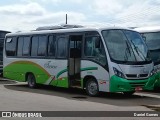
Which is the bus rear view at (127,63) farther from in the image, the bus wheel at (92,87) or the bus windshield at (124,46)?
the bus wheel at (92,87)

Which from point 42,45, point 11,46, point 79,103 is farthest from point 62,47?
point 11,46

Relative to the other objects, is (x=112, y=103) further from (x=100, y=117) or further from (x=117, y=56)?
(x=100, y=117)

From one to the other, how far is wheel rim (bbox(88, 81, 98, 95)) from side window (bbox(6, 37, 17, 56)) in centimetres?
649

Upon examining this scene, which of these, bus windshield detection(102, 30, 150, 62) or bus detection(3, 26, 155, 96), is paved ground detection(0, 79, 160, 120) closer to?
bus detection(3, 26, 155, 96)

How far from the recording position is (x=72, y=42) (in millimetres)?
17984

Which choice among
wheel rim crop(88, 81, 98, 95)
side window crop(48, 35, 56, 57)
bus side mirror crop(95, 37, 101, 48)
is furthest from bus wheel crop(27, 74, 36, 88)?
bus side mirror crop(95, 37, 101, 48)

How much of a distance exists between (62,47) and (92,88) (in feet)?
8.79

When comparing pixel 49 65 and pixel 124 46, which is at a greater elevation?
pixel 124 46

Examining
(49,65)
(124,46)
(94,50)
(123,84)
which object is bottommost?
(123,84)

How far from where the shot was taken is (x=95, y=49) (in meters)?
16.5

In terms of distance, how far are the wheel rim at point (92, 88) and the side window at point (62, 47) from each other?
2.02 meters

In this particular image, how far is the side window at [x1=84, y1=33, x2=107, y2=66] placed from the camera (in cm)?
1608

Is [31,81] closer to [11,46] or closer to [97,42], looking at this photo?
[11,46]

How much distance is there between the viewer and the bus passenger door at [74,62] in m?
17.6
